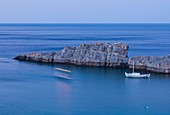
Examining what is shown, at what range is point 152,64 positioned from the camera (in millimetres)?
62688

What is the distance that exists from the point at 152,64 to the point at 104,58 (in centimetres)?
891

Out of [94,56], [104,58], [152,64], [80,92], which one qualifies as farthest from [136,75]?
[80,92]

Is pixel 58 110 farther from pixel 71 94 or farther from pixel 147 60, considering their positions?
pixel 147 60

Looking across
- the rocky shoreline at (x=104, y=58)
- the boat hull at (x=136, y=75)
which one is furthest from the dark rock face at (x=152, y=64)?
the boat hull at (x=136, y=75)

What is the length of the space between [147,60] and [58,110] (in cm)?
2819

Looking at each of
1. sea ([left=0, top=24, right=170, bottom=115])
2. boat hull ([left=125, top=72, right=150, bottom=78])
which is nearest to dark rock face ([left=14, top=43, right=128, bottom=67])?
sea ([left=0, top=24, right=170, bottom=115])

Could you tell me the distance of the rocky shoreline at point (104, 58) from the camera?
6332 centimetres

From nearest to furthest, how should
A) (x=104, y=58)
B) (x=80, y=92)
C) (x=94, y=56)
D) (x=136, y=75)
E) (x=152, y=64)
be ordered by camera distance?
(x=80, y=92), (x=136, y=75), (x=152, y=64), (x=104, y=58), (x=94, y=56)

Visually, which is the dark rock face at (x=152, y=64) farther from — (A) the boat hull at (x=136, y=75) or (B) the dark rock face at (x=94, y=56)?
(A) the boat hull at (x=136, y=75)

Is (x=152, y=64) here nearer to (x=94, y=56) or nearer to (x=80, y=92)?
(x=94, y=56)

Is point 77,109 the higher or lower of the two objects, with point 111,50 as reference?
lower

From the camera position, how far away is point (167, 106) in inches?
1635

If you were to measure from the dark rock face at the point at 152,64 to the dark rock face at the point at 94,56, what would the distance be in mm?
2343

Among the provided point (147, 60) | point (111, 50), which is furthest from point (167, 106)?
point (111, 50)
